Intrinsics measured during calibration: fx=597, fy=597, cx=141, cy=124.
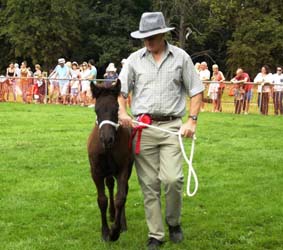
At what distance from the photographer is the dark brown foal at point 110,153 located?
19.5ft

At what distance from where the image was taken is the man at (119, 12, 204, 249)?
19.9ft

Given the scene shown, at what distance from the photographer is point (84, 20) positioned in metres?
59.1

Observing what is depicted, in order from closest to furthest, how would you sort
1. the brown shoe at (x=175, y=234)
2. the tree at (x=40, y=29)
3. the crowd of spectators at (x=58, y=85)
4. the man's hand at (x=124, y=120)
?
the man's hand at (x=124, y=120)
the brown shoe at (x=175, y=234)
the crowd of spectators at (x=58, y=85)
the tree at (x=40, y=29)

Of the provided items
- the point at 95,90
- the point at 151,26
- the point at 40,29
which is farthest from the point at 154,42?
the point at 40,29

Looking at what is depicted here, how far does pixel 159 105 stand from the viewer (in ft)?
20.2

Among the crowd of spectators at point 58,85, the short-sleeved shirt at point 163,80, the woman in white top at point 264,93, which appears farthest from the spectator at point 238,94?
the short-sleeved shirt at point 163,80

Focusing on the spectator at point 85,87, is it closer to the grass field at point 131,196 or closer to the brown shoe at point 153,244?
the grass field at point 131,196

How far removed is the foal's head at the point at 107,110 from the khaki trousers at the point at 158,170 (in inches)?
18.4

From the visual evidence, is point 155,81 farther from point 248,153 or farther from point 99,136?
point 248,153

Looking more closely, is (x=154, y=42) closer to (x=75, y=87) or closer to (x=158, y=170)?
(x=158, y=170)

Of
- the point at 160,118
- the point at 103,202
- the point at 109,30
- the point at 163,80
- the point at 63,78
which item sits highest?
the point at 109,30

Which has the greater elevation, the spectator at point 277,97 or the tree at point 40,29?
the tree at point 40,29

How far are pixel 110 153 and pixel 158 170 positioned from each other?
0.54 meters

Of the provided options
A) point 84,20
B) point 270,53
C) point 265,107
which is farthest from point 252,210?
point 84,20
